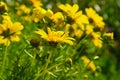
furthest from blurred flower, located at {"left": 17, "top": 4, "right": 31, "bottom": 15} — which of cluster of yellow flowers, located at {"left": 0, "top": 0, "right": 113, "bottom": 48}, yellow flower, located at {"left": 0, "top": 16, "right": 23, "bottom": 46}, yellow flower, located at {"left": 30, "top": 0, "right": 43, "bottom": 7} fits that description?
yellow flower, located at {"left": 0, "top": 16, "right": 23, "bottom": 46}

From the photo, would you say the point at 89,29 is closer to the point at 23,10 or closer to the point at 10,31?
the point at 23,10

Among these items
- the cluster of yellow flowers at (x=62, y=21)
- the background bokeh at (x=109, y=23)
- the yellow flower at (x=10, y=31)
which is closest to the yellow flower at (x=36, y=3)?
the cluster of yellow flowers at (x=62, y=21)

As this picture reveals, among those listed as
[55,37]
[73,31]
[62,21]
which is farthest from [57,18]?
[73,31]

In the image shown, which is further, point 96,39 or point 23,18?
point 23,18

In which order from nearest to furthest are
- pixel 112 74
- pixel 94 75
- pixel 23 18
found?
pixel 94 75, pixel 23 18, pixel 112 74

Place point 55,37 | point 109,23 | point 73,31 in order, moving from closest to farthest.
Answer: point 55,37, point 73,31, point 109,23

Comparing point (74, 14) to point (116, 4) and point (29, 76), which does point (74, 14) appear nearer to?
point (29, 76)

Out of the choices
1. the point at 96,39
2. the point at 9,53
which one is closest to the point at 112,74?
the point at 96,39

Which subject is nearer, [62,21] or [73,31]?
[62,21]

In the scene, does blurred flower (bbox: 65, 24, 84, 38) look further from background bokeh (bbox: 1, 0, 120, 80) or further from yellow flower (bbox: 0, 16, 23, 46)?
background bokeh (bbox: 1, 0, 120, 80)

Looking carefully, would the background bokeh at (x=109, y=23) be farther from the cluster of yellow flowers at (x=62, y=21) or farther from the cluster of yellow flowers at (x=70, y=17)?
the cluster of yellow flowers at (x=70, y=17)

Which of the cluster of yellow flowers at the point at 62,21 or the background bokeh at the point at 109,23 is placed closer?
the cluster of yellow flowers at the point at 62,21
